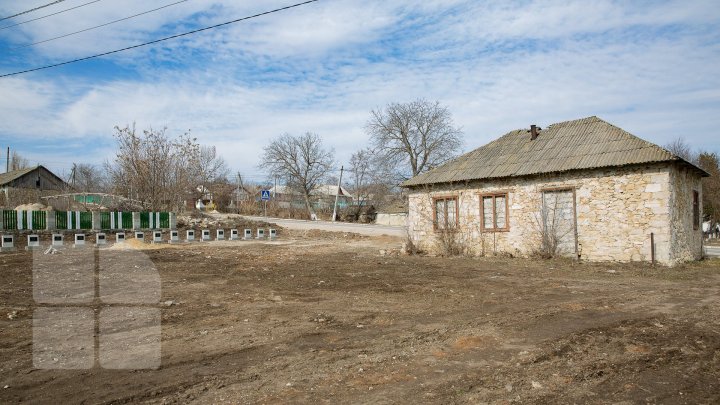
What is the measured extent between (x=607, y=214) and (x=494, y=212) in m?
4.18

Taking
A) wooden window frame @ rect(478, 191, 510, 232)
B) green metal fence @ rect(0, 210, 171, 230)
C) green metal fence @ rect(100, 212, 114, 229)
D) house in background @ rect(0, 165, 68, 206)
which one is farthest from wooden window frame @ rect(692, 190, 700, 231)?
house in background @ rect(0, 165, 68, 206)

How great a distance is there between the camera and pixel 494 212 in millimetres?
18375

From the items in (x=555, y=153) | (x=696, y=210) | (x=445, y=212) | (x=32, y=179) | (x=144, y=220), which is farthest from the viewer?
→ (x=32, y=179)

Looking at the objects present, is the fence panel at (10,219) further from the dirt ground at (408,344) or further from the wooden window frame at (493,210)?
the wooden window frame at (493,210)

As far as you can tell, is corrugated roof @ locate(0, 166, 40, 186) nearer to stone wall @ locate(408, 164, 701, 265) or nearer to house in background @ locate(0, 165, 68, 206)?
house in background @ locate(0, 165, 68, 206)

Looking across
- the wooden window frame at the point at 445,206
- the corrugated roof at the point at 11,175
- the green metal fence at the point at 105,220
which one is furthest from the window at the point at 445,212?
the corrugated roof at the point at 11,175

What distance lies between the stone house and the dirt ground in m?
3.65

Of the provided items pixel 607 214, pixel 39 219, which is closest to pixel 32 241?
pixel 39 219

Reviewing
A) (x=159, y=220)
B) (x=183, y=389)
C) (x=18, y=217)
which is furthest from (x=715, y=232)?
(x=18, y=217)

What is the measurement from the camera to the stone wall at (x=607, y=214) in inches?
564

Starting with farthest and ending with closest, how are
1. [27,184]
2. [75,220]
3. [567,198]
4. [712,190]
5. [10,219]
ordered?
[27,184] → [712,190] → [75,220] → [10,219] → [567,198]

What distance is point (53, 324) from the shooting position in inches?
277

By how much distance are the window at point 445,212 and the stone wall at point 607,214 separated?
695 millimetres

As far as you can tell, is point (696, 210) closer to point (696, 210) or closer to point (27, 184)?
point (696, 210)
